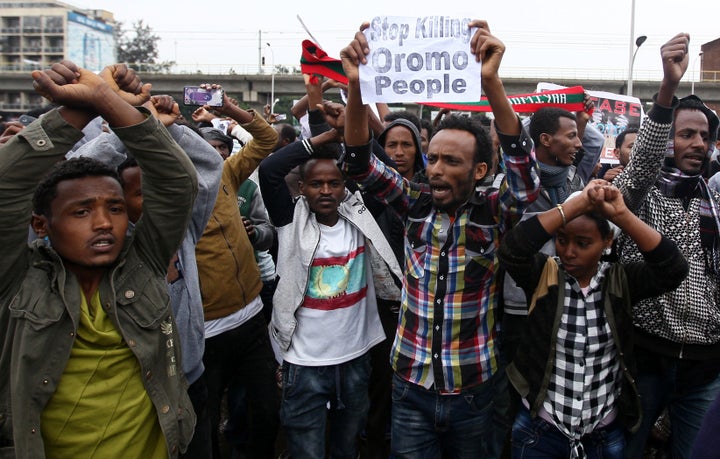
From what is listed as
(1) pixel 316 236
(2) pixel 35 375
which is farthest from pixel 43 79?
(1) pixel 316 236

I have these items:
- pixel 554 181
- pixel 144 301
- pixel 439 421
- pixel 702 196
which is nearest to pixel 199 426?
pixel 144 301

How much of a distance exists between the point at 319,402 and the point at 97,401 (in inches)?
50.2

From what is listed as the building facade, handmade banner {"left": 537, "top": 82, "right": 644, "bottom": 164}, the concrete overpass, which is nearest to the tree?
the building facade

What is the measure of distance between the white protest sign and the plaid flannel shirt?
1.04ft

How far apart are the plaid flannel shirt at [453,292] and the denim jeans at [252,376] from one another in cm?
103

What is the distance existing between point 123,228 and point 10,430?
2.49 feet

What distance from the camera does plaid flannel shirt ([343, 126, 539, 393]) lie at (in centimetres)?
269

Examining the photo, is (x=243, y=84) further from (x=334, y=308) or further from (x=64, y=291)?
(x=64, y=291)

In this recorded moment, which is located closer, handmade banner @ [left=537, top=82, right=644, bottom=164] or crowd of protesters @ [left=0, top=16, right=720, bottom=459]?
crowd of protesters @ [left=0, top=16, right=720, bottom=459]

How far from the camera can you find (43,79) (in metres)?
1.91

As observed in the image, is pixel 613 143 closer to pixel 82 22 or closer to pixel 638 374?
pixel 638 374

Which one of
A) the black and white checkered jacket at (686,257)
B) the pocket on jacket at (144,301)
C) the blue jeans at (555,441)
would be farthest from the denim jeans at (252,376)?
the black and white checkered jacket at (686,257)

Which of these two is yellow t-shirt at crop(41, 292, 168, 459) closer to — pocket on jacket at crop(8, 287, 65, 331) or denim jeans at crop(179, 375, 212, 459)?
pocket on jacket at crop(8, 287, 65, 331)

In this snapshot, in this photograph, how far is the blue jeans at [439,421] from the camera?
8.84 ft
